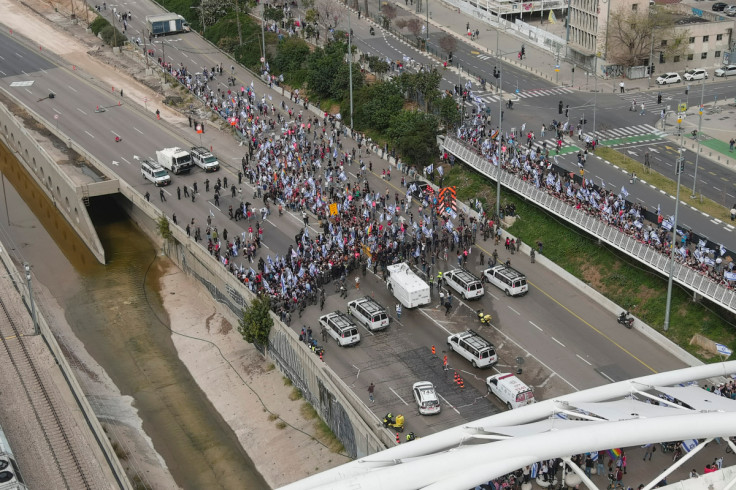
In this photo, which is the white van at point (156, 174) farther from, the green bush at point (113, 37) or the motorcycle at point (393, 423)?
the green bush at point (113, 37)

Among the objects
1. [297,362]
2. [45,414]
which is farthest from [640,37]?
[45,414]

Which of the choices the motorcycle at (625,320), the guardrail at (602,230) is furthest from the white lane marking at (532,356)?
the guardrail at (602,230)

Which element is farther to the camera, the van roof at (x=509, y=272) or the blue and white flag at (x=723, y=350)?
the van roof at (x=509, y=272)

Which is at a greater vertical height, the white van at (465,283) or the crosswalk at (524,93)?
the crosswalk at (524,93)

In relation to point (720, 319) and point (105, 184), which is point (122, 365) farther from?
point (720, 319)

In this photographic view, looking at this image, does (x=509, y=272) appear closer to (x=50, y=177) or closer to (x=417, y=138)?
(x=417, y=138)

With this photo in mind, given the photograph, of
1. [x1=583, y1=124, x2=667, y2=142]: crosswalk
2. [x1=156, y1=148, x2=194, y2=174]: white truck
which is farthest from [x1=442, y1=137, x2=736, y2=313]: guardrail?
[x1=156, y1=148, x2=194, y2=174]: white truck

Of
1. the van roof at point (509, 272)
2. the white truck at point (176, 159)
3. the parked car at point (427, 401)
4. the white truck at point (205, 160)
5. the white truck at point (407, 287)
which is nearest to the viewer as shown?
the parked car at point (427, 401)
